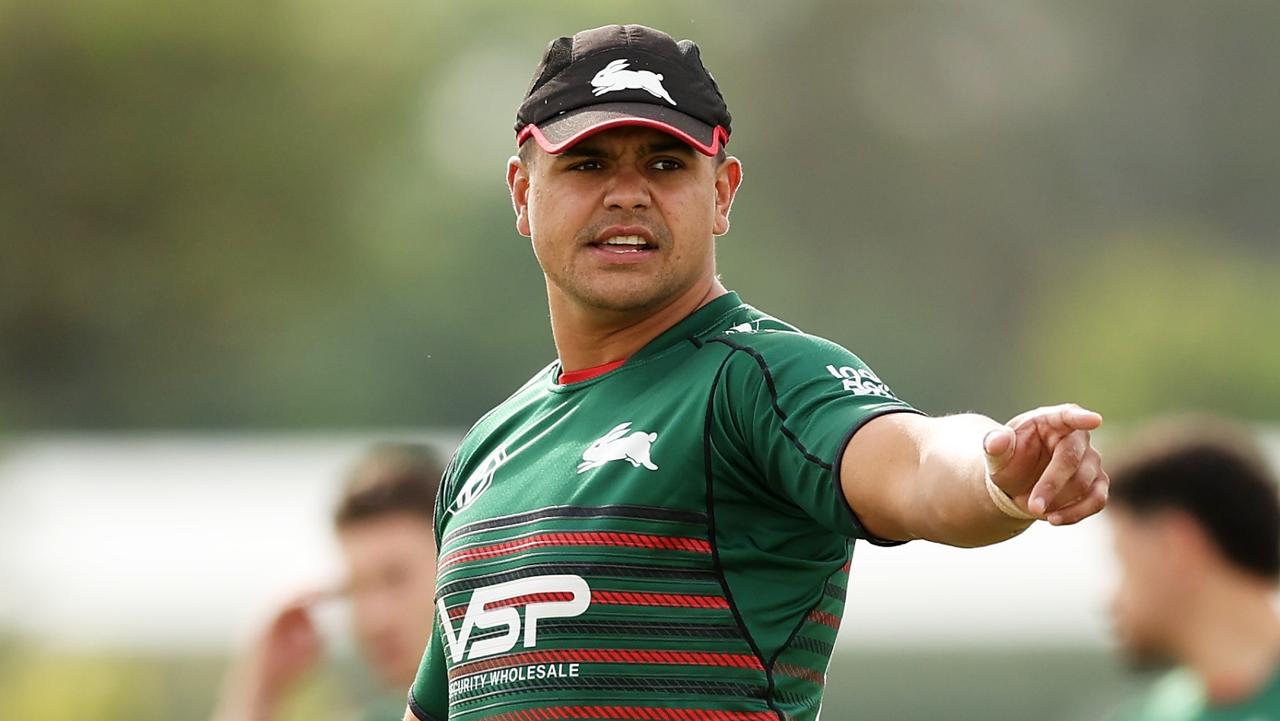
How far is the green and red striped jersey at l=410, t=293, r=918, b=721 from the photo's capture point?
3.64 metres

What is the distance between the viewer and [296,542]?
412 inches

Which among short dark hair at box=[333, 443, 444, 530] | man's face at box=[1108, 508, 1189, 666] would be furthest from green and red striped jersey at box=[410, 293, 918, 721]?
man's face at box=[1108, 508, 1189, 666]

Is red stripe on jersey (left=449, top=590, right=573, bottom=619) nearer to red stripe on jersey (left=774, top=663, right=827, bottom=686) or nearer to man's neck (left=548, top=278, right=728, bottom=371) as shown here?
red stripe on jersey (left=774, top=663, right=827, bottom=686)

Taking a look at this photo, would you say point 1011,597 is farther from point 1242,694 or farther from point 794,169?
point 794,169

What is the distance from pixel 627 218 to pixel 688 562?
639mm

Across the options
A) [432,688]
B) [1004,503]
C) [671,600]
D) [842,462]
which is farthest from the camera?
[432,688]

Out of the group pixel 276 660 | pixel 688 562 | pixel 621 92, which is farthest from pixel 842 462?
pixel 276 660

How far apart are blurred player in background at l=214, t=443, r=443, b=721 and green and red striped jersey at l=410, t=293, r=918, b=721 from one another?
2883mm

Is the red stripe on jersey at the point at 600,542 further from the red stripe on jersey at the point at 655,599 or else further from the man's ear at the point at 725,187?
the man's ear at the point at 725,187

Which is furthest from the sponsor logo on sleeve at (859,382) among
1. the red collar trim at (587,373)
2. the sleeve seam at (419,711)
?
the sleeve seam at (419,711)

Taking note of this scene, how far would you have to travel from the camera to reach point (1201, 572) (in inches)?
268

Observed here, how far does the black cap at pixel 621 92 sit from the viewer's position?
3918 millimetres

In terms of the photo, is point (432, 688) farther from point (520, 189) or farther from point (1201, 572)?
point (1201, 572)

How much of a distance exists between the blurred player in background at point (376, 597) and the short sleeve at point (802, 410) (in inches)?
124
